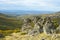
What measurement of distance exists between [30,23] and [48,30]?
98.6 ft

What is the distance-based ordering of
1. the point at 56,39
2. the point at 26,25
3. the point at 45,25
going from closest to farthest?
the point at 56,39, the point at 45,25, the point at 26,25

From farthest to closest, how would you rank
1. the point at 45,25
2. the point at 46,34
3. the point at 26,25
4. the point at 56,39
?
the point at 26,25 < the point at 45,25 < the point at 46,34 < the point at 56,39

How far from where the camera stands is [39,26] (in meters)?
89.1

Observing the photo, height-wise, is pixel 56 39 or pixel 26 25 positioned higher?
pixel 26 25

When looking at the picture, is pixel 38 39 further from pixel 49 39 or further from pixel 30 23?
pixel 30 23

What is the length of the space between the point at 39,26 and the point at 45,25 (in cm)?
395

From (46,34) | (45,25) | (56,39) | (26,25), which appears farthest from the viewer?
(26,25)

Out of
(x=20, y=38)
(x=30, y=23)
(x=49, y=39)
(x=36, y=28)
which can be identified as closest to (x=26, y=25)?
(x=30, y=23)

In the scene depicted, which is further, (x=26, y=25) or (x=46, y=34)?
(x=26, y=25)

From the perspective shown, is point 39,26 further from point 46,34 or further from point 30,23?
point 30,23

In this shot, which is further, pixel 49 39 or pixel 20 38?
pixel 20 38

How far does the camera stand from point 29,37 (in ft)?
263

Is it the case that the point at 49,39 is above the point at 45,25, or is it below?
below

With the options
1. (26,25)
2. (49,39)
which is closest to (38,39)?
(49,39)
